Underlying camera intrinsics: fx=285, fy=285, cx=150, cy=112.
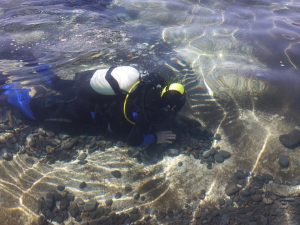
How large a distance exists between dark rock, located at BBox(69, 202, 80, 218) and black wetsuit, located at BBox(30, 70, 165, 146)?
1226 millimetres

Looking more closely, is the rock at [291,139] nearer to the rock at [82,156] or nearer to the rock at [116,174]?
the rock at [116,174]

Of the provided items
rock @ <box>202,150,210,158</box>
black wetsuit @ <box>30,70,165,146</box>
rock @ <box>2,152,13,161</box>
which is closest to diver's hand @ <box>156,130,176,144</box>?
black wetsuit @ <box>30,70,165,146</box>

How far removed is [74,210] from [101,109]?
161cm

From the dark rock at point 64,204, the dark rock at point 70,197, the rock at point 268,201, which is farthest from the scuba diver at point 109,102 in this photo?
the rock at point 268,201

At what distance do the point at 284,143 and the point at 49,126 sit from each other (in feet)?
13.3

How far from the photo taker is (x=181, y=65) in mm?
6047

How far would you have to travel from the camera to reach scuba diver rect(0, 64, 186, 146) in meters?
4.10

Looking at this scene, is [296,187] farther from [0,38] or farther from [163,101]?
[0,38]

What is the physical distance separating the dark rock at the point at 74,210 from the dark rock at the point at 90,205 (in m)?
0.10

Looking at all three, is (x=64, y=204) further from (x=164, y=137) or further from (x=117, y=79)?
(x=117, y=79)

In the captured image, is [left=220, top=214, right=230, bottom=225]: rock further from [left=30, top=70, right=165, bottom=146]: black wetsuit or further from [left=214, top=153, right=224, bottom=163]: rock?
[left=30, top=70, right=165, bottom=146]: black wetsuit

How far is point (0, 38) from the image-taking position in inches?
277

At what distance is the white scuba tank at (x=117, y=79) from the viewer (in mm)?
4184

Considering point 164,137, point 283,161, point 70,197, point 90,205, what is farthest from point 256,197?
point 70,197
